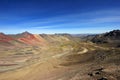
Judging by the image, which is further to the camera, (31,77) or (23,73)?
(23,73)

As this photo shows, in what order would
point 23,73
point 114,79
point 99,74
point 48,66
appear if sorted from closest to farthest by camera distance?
1. point 114,79
2. point 99,74
3. point 23,73
4. point 48,66

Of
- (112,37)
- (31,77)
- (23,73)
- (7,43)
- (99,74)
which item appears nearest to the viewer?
(99,74)

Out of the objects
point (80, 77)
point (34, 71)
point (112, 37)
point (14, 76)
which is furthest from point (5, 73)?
point (112, 37)

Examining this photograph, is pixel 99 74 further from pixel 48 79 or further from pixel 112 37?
pixel 112 37

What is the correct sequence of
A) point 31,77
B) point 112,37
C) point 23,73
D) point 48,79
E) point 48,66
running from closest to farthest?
1. point 48,79
2. point 31,77
3. point 23,73
4. point 48,66
5. point 112,37

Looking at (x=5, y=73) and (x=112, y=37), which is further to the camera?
(x=112, y=37)

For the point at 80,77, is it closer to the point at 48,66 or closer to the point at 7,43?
the point at 48,66

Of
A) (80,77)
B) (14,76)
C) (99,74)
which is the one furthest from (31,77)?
(99,74)

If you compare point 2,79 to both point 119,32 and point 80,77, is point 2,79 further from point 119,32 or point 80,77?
point 119,32

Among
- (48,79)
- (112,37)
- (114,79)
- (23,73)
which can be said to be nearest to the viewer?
(114,79)
